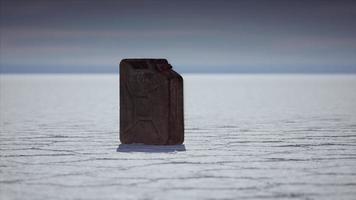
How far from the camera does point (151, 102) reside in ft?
18.9

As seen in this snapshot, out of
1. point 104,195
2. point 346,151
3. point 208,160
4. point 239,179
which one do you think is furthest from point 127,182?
point 346,151

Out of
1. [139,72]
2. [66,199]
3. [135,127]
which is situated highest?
[139,72]

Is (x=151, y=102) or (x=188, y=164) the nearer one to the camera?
(x=188, y=164)

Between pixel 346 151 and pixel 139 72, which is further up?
pixel 139 72

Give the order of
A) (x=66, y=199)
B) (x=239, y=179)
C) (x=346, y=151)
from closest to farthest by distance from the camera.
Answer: (x=66, y=199) < (x=239, y=179) < (x=346, y=151)

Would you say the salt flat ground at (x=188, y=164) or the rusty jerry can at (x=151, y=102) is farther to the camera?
the rusty jerry can at (x=151, y=102)

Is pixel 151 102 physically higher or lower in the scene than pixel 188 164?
higher

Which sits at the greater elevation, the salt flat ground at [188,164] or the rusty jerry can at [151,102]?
the rusty jerry can at [151,102]

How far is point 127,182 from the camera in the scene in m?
3.98

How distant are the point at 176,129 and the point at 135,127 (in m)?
0.37

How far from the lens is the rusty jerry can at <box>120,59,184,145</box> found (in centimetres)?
571

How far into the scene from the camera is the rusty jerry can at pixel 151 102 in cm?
571

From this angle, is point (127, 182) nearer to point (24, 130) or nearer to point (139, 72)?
point (139, 72)

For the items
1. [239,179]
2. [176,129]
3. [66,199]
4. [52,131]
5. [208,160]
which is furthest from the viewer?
[52,131]
